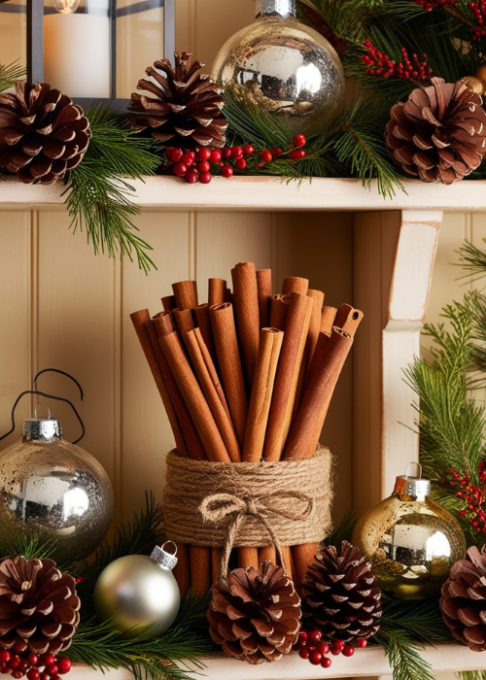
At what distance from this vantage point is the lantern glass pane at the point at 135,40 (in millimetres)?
669

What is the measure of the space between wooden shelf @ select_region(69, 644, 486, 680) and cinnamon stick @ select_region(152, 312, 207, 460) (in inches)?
6.8

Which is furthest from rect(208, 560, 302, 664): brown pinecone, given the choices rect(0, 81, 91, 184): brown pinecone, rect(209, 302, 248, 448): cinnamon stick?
rect(0, 81, 91, 184): brown pinecone

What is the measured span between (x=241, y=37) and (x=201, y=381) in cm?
32

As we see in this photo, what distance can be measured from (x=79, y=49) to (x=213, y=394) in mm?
321

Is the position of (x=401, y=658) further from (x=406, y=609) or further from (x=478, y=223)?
(x=478, y=223)

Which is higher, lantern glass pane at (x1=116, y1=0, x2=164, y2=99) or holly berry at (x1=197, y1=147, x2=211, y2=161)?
lantern glass pane at (x1=116, y1=0, x2=164, y2=99)

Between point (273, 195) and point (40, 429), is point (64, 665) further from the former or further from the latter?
point (273, 195)

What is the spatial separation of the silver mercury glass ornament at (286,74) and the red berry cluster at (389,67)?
0.18 ft

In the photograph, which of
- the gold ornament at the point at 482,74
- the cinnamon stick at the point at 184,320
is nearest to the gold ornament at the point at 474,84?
the gold ornament at the point at 482,74

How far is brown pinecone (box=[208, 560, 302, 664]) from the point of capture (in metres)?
0.58

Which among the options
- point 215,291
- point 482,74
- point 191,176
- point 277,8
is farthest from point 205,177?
point 482,74

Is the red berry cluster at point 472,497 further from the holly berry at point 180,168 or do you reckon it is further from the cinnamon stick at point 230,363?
the holly berry at point 180,168

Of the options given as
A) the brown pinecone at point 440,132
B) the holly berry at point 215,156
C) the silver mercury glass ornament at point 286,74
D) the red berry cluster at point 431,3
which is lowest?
the holly berry at point 215,156

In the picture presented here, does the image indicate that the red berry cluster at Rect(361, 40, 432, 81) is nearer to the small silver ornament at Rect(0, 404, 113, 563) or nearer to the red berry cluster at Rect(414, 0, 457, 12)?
the red berry cluster at Rect(414, 0, 457, 12)
